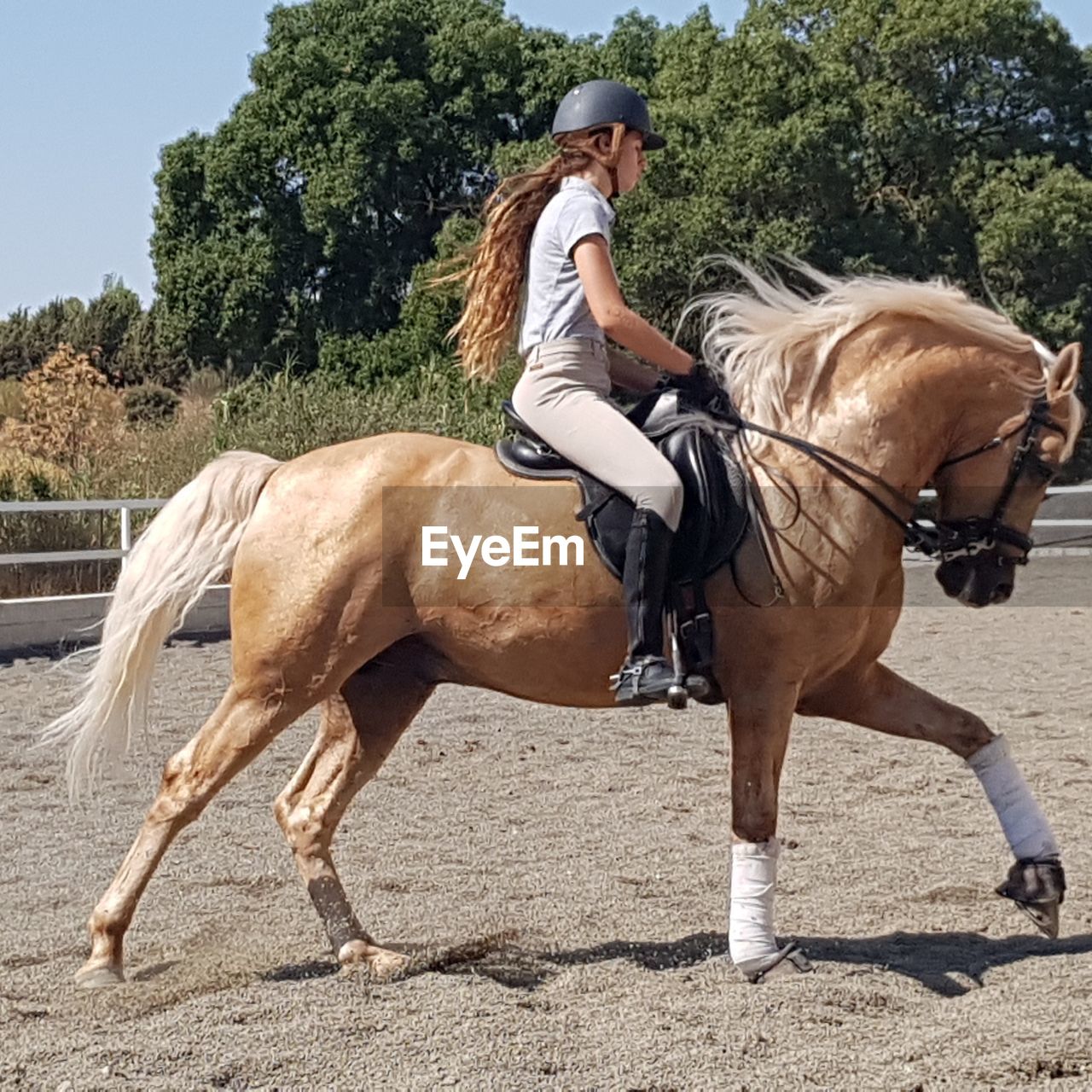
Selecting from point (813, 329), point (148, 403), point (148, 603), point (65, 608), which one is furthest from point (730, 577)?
point (148, 403)

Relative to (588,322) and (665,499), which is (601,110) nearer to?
(588,322)

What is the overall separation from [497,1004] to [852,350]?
2.16 meters

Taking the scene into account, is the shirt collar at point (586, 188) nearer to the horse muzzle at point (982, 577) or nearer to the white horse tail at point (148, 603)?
the white horse tail at point (148, 603)

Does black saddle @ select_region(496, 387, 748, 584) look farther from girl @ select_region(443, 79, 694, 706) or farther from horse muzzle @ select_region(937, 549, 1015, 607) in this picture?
horse muzzle @ select_region(937, 549, 1015, 607)

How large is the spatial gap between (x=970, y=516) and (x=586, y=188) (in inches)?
58.6

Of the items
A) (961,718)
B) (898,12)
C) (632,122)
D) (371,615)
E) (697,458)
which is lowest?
(961,718)

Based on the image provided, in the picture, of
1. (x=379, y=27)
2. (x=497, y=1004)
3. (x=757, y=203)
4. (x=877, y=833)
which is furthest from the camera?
(x=379, y=27)

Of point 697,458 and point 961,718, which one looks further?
point 961,718

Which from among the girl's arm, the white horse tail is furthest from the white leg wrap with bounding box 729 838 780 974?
the white horse tail

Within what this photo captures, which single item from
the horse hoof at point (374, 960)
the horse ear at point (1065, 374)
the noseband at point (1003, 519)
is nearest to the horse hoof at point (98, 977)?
the horse hoof at point (374, 960)

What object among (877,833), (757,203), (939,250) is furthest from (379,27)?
(877,833)

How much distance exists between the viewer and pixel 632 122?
14.7 ft

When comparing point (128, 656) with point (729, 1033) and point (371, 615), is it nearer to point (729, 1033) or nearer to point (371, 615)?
point (371, 615)

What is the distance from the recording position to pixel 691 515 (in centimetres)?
441
